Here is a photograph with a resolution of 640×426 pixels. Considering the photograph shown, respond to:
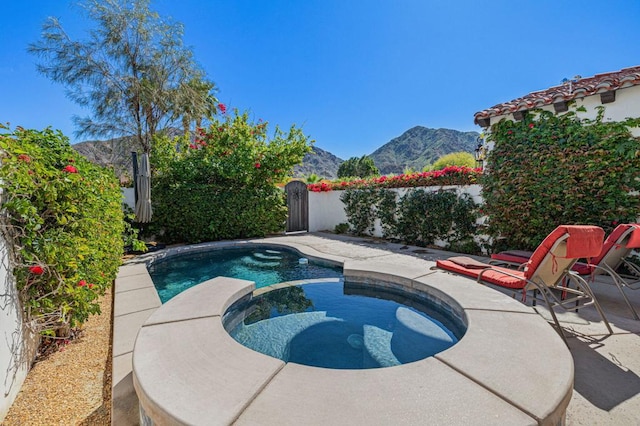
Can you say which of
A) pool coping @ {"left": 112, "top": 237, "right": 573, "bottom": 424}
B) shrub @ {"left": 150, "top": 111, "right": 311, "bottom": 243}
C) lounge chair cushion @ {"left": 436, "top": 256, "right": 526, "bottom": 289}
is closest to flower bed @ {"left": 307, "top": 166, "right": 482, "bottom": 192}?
shrub @ {"left": 150, "top": 111, "right": 311, "bottom": 243}

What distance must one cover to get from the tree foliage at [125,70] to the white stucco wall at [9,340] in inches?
534

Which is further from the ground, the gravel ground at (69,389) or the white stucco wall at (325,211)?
the white stucco wall at (325,211)

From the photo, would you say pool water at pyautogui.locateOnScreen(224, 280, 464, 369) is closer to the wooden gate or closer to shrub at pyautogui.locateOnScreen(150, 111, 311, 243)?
shrub at pyautogui.locateOnScreen(150, 111, 311, 243)

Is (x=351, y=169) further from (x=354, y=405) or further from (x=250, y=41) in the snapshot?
(x=354, y=405)

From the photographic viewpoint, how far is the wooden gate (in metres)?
12.4

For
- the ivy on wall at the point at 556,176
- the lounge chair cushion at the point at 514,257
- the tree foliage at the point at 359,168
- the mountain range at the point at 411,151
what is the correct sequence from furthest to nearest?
the mountain range at the point at 411,151
the tree foliage at the point at 359,168
the ivy on wall at the point at 556,176
the lounge chair cushion at the point at 514,257

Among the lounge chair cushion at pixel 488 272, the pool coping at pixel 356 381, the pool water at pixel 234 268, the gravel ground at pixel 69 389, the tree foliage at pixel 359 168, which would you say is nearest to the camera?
the pool coping at pixel 356 381

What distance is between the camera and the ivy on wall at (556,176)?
5504mm

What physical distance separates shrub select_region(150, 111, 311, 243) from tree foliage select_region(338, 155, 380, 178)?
46685mm

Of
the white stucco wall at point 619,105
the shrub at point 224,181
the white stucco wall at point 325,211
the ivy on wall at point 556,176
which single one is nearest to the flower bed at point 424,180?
the ivy on wall at point 556,176

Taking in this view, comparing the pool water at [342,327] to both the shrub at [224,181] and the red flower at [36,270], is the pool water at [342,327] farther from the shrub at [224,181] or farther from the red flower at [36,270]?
the shrub at [224,181]

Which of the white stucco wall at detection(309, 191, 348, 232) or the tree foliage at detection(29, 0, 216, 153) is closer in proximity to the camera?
the tree foliage at detection(29, 0, 216, 153)

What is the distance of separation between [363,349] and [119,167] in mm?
17500

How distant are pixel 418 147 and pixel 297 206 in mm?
81989
